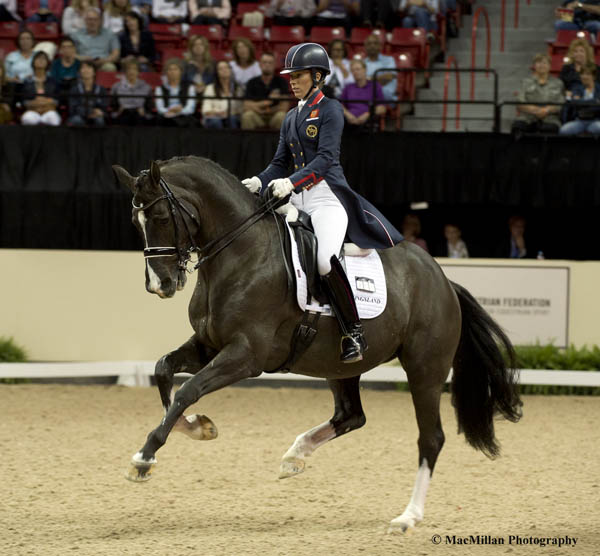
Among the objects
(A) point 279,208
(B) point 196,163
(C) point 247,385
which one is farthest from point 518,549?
(C) point 247,385

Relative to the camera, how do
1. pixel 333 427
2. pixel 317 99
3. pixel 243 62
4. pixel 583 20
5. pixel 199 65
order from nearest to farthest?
pixel 317 99 → pixel 333 427 → pixel 199 65 → pixel 243 62 → pixel 583 20

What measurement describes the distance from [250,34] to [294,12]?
682mm

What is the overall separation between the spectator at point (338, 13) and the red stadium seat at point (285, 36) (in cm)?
36

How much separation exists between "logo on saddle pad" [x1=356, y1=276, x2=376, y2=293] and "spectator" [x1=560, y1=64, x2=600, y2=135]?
5.81 metres

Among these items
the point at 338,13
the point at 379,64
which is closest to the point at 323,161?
the point at 379,64

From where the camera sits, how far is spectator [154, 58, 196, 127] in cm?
1084

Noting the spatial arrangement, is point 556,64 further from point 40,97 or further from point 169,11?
point 40,97

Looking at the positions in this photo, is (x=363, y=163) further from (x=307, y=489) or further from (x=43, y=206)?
(x=307, y=489)

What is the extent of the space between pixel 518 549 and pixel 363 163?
614 cm

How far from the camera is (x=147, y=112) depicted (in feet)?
35.9

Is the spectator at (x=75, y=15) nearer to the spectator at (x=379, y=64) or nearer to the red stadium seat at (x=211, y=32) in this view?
the red stadium seat at (x=211, y=32)

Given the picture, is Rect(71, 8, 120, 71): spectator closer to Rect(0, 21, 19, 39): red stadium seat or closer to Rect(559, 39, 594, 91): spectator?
Rect(0, 21, 19, 39): red stadium seat

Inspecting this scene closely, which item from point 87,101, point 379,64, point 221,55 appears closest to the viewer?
point 87,101

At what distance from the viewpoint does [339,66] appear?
37.5 ft
